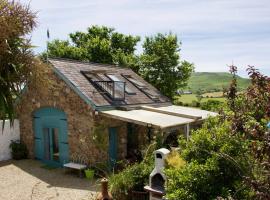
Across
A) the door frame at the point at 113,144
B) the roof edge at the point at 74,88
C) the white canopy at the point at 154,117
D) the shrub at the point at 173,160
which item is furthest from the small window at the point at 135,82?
the shrub at the point at 173,160

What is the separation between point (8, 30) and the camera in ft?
27.3

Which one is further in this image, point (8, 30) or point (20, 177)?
point (20, 177)

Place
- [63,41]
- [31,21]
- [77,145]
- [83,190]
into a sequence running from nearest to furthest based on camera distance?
1. [31,21]
2. [83,190]
3. [77,145]
4. [63,41]

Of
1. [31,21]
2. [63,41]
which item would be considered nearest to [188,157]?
[31,21]

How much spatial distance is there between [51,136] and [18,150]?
2.62 m

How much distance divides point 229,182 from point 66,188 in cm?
860

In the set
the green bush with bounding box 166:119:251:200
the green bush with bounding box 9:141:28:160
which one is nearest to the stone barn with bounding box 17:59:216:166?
the green bush with bounding box 9:141:28:160

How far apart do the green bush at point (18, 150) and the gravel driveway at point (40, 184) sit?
142 cm

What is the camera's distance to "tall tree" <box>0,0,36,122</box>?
8391mm

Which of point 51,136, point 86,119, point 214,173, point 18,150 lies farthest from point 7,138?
point 214,173

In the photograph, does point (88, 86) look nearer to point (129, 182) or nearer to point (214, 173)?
point (129, 182)

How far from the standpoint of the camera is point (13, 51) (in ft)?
29.9

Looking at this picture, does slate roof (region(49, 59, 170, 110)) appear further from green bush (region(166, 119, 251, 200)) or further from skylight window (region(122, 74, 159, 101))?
→ green bush (region(166, 119, 251, 200))

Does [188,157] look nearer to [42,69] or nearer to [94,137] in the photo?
[42,69]
